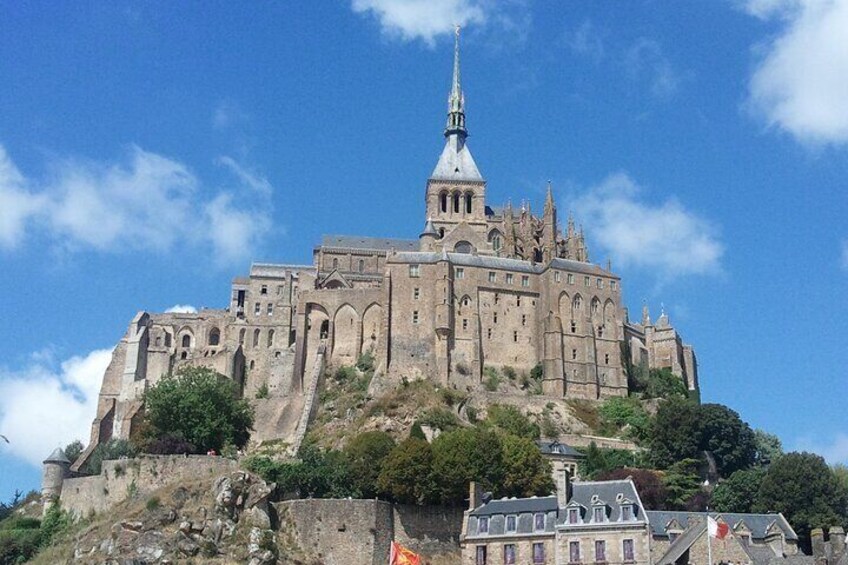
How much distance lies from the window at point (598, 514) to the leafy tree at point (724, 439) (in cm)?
2932

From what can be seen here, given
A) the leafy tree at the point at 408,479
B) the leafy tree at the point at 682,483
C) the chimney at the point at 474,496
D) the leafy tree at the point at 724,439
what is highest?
the leafy tree at the point at 724,439

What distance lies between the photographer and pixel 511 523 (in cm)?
5659

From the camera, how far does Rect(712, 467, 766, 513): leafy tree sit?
233 feet

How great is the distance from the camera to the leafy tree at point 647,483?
7050cm

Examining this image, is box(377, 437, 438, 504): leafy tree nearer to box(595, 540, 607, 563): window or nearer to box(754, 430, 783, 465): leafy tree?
box(595, 540, 607, 563): window

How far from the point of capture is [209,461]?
6919 centimetres

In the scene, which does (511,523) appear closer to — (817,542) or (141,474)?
(817,542)

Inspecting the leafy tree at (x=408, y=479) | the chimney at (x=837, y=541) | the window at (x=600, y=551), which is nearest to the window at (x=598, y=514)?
the window at (x=600, y=551)

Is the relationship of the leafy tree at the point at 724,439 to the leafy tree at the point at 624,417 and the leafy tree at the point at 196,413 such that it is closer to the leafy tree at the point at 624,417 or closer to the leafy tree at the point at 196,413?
the leafy tree at the point at 624,417

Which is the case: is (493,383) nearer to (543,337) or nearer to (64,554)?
(543,337)

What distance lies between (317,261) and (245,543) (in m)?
59.2

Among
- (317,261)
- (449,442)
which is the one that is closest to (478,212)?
(317,261)

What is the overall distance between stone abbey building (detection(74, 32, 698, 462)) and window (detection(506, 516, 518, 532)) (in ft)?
123

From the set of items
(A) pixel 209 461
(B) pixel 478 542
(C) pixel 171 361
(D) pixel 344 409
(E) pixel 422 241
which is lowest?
(B) pixel 478 542
